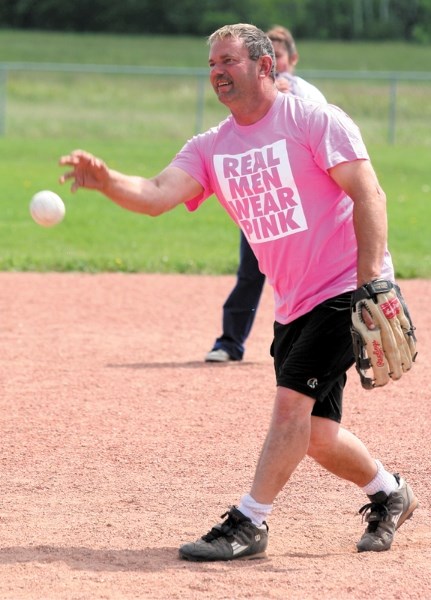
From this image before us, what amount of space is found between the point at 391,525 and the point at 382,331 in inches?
34.6

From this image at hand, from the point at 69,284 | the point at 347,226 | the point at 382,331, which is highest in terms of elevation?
the point at 347,226

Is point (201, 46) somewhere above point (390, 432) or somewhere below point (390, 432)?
above

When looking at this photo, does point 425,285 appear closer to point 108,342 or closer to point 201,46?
point 108,342

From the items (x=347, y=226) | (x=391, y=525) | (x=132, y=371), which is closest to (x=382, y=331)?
(x=347, y=226)

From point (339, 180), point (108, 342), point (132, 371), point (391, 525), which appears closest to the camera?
point (339, 180)

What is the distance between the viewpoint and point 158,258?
40.7ft

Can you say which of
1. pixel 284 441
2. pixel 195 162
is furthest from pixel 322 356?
pixel 195 162

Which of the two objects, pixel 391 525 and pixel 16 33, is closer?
pixel 391 525

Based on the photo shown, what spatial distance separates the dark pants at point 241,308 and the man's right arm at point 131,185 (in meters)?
3.25

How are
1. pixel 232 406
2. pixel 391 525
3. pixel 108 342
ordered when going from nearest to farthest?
pixel 391 525, pixel 232 406, pixel 108 342

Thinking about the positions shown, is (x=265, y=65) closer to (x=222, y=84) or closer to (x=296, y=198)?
(x=222, y=84)

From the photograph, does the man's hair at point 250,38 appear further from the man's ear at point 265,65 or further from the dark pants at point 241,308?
the dark pants at point 241,308

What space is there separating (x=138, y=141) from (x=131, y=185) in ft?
72.4

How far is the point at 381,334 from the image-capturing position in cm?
434
